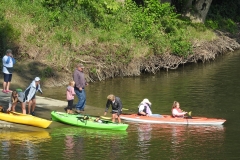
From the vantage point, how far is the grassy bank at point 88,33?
107 feet

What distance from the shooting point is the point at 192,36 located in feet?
132

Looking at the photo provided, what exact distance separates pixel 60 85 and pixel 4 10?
19.3 ft

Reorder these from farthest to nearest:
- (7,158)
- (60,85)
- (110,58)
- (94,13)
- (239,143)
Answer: (94,13)
(110,58)
(60,85)
(239,143)
(7,158)

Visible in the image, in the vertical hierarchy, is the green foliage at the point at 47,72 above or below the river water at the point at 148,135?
above

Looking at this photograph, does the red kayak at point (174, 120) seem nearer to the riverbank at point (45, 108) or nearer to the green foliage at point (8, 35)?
the riverbank at point (45, 108)

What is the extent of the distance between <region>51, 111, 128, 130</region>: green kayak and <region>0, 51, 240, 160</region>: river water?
0.22 metres

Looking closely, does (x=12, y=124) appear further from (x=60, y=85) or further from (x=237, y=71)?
(x=237, y=71)

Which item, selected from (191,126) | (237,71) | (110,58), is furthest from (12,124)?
(237,71)

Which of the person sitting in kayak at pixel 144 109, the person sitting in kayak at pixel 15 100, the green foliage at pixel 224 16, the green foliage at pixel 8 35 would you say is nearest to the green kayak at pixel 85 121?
the person sitting in kayak at pixel 15 100

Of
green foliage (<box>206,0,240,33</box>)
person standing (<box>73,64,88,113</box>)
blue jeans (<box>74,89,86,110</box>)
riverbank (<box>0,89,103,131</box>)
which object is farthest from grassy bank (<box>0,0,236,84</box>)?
green foliage (<box>206,0,240,33</box>)

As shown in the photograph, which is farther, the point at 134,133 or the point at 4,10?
the point at 4,10

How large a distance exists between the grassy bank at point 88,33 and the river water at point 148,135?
2.44 metres

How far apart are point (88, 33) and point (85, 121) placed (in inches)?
499

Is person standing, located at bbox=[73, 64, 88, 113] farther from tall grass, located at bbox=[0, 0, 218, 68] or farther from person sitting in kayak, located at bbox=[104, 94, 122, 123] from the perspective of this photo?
tall grass, located at bbox=[0, 0, 218, 68]
